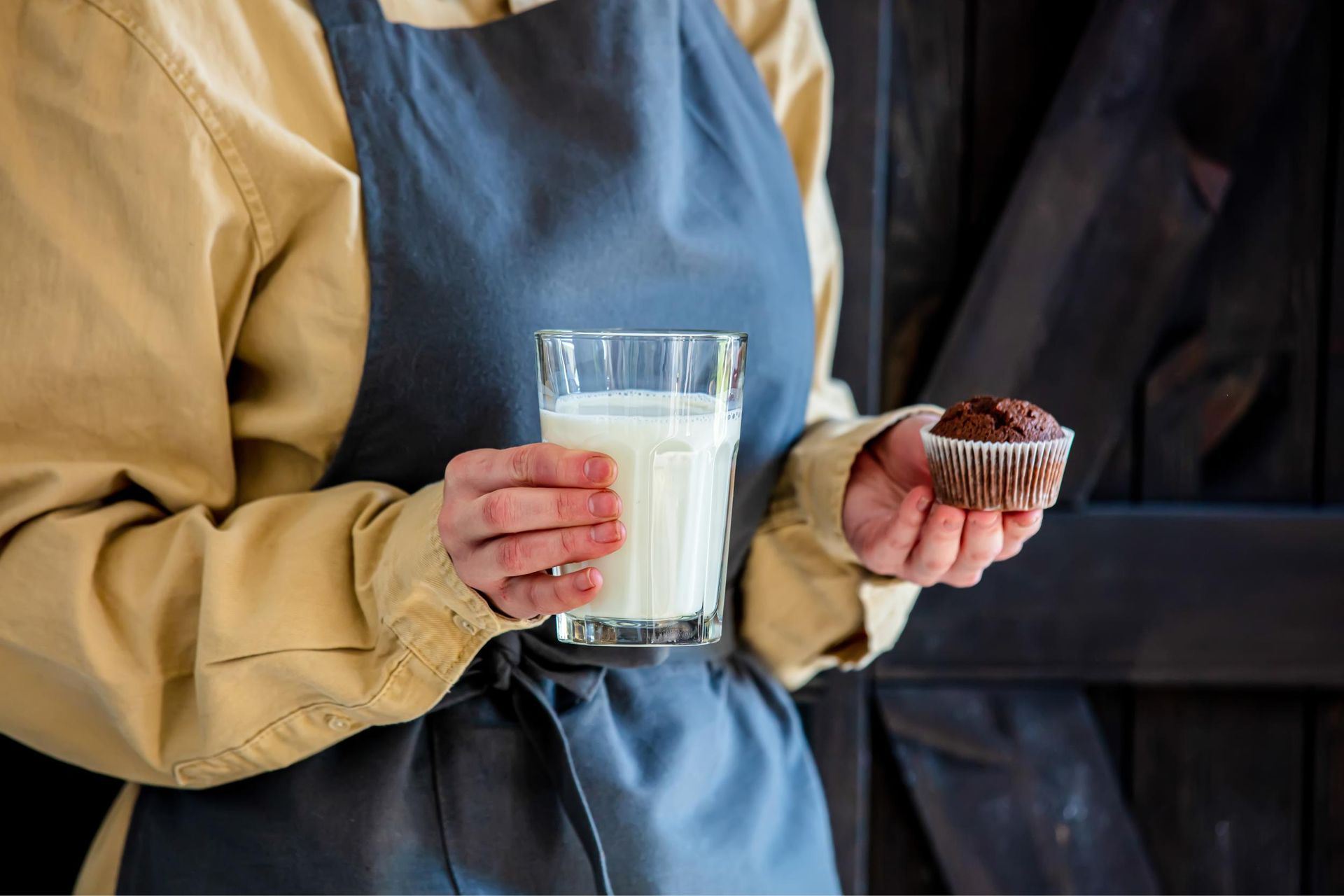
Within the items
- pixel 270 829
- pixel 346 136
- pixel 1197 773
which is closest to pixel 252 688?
pixel 270 829

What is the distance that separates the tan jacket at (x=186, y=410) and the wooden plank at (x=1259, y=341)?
1.34 metres

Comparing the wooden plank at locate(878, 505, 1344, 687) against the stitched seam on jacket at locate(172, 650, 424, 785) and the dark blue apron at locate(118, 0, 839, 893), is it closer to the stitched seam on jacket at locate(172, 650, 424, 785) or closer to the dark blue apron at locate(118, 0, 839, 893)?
the dark blue apron at locate(118, 0, 839, 893)

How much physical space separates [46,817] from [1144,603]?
167 centimetres

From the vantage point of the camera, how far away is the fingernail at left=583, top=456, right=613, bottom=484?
2.20 ft

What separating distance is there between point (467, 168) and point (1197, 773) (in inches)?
62.1

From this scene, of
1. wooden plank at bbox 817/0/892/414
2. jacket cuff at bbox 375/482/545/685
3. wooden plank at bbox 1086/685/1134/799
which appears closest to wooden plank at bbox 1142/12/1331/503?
wooden plank at bbox 1086/685/1134/799

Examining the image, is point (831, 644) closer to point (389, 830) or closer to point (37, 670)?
point (389, 830)

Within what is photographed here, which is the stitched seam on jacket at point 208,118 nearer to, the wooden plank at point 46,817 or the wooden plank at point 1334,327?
the wooden plank at point 46,817

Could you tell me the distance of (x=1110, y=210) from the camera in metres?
1.62

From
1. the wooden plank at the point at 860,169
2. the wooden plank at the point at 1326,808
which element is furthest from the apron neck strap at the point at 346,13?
the wooden plank at the point at 1326,808

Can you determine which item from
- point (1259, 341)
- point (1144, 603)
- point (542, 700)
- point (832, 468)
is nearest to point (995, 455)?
point (832, 468)

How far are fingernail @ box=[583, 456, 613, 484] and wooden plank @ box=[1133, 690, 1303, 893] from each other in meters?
1.43

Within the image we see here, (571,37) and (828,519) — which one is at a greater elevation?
(571,37)

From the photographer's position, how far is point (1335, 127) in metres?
1.69
